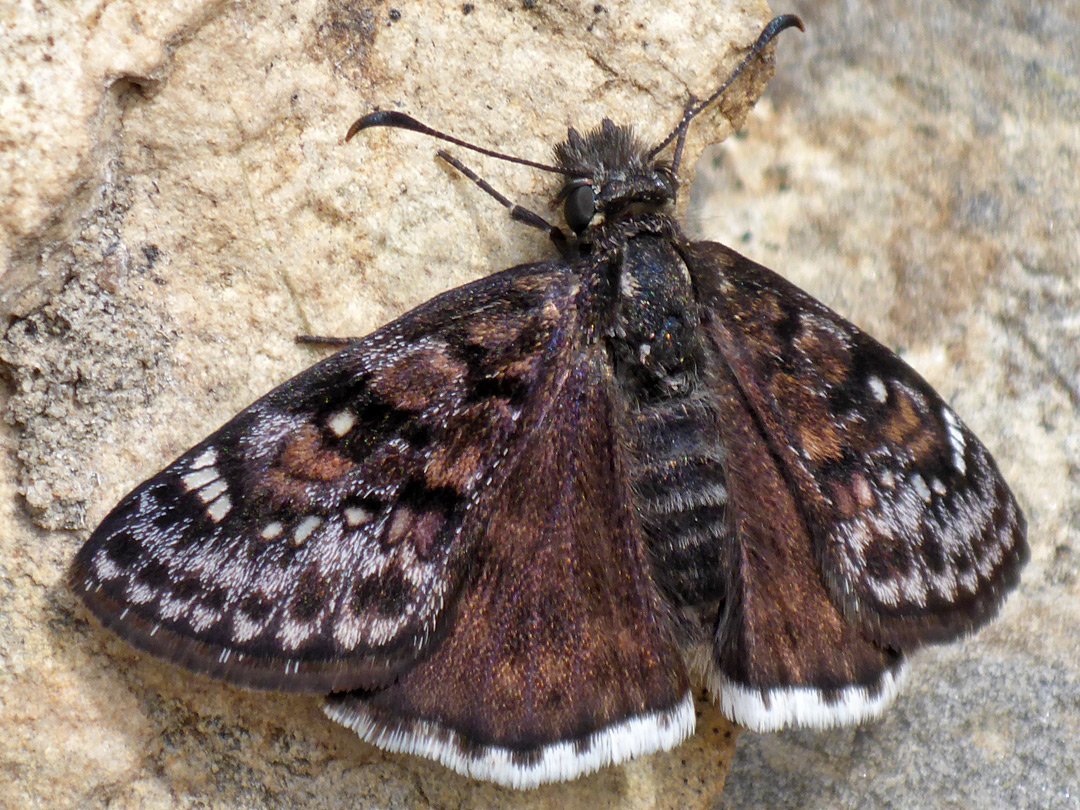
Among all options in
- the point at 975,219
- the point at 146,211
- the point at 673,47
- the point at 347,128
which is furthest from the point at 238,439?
the point at 975,219

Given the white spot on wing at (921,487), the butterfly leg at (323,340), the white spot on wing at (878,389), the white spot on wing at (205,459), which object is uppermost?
A: the white spot on wing at (878,389)

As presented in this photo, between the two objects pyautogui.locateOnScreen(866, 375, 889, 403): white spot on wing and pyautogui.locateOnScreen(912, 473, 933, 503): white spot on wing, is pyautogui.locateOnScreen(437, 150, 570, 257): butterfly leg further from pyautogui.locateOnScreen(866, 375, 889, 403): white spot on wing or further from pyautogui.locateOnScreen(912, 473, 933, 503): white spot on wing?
pyautogui.locateOnScreen(912, 473, 933, 503): white spot on wing

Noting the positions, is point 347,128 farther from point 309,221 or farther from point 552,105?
point 552,105

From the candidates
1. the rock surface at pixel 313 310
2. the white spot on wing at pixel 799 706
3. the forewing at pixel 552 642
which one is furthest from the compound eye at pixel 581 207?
the white spot on wing at pixel 799 706

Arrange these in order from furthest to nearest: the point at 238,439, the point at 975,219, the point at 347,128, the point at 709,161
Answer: the point at 709,161 < the point at 975,219 < the point at 347,128 < the point at 238,439

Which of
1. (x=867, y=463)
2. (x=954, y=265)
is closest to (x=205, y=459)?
(x=867, y=463)

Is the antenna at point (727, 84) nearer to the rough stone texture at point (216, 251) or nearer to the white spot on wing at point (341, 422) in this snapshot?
the rough stone texture at point (216, 251)

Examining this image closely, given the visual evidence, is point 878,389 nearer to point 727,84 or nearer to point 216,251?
point 727,84
